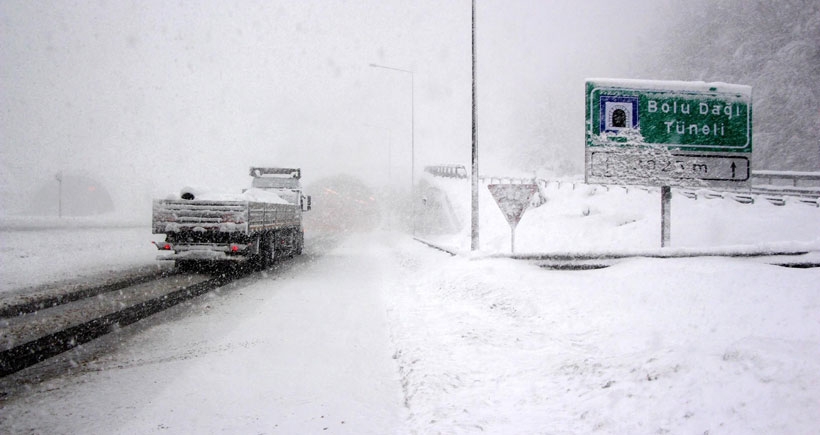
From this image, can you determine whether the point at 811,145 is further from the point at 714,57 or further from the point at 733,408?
the point at 733,408

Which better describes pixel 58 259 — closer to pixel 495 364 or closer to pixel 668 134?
pixel 495 364

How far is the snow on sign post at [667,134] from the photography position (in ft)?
34.3

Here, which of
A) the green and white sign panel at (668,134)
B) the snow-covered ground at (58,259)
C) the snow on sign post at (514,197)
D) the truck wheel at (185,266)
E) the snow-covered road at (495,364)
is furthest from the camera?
the truck wheel at (185,266)

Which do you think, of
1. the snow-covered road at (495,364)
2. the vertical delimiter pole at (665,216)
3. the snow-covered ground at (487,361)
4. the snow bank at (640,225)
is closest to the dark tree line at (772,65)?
the snow bank at (640,225)

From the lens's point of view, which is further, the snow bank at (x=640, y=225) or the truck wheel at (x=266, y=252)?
the truck wheel at (x=266, y=252)

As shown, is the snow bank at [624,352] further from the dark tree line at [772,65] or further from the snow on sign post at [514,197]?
the dark tree line at [772,65]

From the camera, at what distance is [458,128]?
142m

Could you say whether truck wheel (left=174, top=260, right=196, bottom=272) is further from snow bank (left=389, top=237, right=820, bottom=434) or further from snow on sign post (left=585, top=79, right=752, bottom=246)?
snow on sign post (left=585, top=79, right=752, bottom=246)

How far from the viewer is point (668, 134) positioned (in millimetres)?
10484

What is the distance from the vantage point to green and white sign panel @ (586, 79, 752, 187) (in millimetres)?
10453

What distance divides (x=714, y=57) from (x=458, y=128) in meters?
95.9

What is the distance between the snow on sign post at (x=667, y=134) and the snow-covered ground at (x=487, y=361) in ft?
7.77

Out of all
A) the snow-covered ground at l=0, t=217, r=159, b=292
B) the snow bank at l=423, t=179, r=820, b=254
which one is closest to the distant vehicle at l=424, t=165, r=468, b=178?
the snow bank at l=423, t=179, r=820, b=254

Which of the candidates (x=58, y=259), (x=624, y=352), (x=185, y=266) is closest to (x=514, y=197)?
(x=624, y=352)
